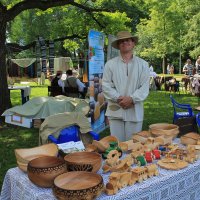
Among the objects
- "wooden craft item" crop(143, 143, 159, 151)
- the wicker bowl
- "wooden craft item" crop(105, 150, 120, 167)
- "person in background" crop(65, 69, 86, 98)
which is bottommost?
"wooden craft item" crop(105, 150, 120, 167)

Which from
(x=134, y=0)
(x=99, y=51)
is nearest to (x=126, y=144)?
(x=99, y=51)

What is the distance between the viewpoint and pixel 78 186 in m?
1.75

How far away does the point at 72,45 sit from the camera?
1382 centimetres

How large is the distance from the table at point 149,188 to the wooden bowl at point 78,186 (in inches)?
2.7

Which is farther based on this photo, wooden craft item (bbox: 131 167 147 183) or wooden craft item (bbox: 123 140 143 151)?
wooden craft item (bbox: 123 140 143 151)

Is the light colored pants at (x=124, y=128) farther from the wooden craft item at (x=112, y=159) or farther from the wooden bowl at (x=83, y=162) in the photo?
the wooden bowl at (x=83, y=162)

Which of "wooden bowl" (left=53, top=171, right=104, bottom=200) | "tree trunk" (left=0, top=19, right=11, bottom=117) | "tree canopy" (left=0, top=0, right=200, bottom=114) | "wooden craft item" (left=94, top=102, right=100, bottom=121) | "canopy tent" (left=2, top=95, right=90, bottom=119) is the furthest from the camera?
"tree canopy" (left=0, top=0, right=200, bottom=114)

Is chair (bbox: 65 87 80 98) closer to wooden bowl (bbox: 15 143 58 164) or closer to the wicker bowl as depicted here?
the wicker bowl

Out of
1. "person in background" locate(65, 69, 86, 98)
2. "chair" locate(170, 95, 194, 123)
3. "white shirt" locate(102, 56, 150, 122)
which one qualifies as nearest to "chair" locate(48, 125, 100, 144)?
"white shirt" locate(102, 56, 150, 122)

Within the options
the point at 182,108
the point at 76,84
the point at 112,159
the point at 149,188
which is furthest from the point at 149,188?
the point at 76,84

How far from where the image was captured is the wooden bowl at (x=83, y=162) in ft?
6.27

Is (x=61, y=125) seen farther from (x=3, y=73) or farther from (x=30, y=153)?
(x=3, y=73)

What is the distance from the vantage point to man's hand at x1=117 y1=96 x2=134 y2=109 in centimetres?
293

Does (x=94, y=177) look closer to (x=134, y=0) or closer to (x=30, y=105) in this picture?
(x=30, y=105)
